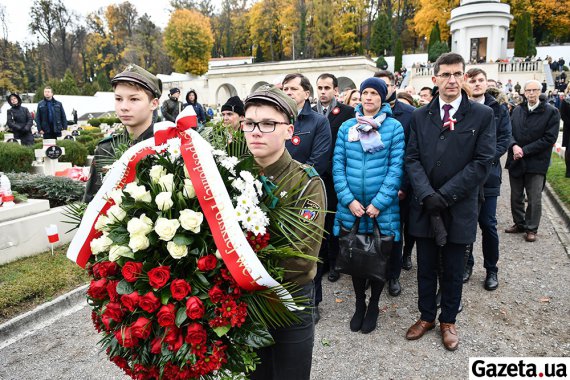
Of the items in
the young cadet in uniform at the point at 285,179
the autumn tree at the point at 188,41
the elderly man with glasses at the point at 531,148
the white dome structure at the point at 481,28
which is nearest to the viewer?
the young cadet in uniform at the point at 285,179

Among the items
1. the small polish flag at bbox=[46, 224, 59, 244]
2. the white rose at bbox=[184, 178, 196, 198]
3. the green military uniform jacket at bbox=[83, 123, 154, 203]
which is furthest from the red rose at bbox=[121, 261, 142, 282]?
the small polish flag at bbox=[46, 224, 59, 244]

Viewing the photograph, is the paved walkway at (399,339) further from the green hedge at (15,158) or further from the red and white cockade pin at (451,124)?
the green hedge at (15,158)

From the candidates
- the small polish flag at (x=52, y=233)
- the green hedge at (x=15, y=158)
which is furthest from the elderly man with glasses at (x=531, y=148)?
the green hedge at (x=15, y=158)

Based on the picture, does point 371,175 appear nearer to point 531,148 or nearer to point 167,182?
point 167,182

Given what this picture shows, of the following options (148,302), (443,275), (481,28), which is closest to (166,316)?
(148,302)

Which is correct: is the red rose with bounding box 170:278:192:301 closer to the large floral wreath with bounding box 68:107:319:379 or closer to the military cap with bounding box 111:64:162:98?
the large floral wreath with bounding box 68:107:319:379

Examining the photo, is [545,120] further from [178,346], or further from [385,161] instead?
[178,346]

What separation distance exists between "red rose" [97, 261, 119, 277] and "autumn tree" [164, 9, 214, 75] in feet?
186

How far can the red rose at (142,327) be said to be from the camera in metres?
1.62

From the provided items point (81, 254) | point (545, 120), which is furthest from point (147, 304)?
point (545, 120)

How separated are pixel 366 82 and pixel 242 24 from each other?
221 ft

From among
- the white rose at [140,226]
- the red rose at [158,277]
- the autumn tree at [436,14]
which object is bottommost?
the red rose at [158,277]

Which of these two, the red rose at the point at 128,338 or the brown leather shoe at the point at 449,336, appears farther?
the brown leather shoe at the point at 449,336

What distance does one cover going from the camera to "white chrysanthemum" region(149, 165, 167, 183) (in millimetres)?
1822
